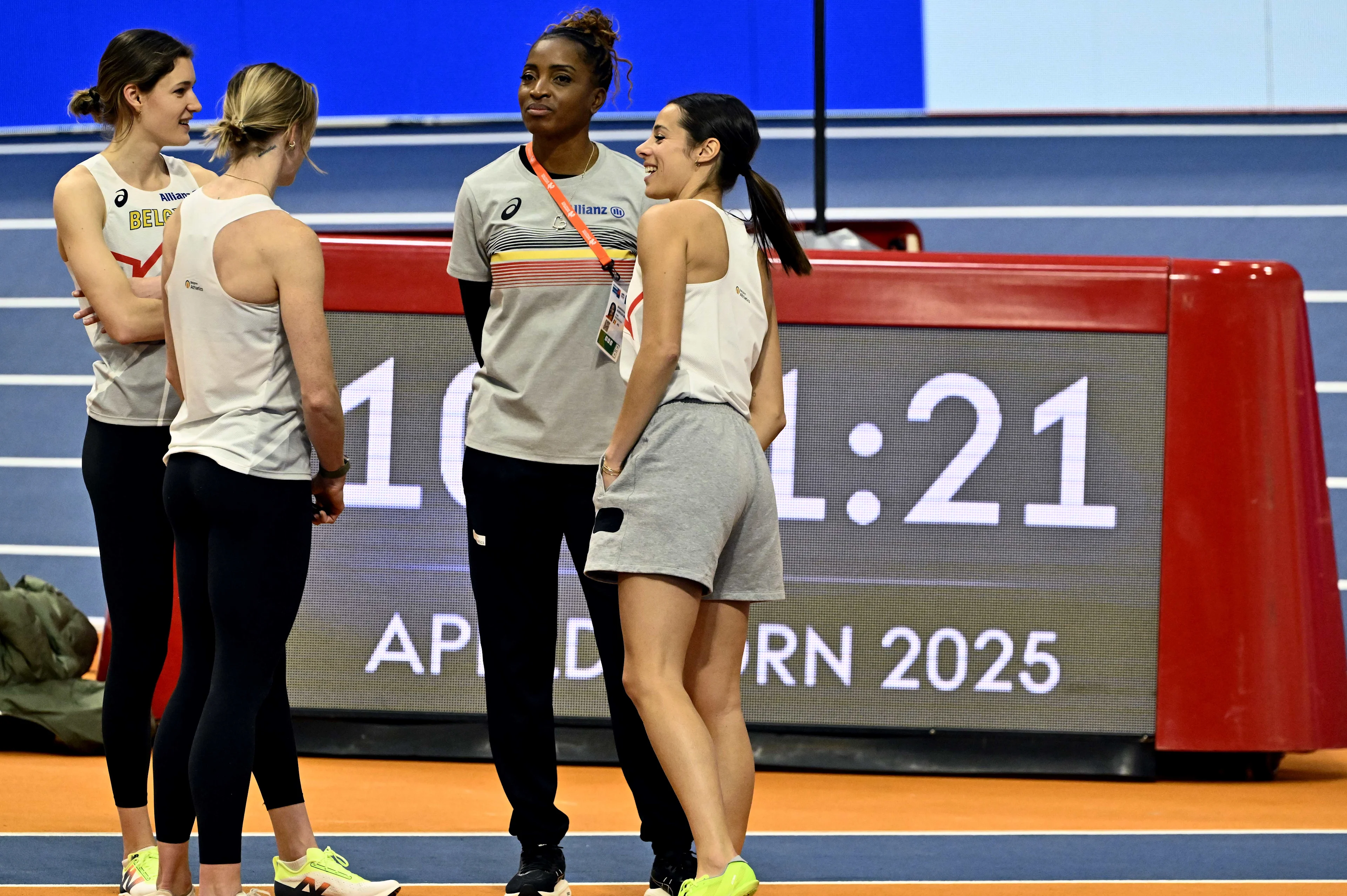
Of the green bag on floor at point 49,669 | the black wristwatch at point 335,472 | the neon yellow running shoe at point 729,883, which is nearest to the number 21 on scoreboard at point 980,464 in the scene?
the black wristwatch at point 335,472

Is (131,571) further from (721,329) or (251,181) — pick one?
(721,329)

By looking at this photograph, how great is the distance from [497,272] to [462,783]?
171cm

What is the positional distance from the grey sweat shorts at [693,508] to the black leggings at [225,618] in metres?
0.55

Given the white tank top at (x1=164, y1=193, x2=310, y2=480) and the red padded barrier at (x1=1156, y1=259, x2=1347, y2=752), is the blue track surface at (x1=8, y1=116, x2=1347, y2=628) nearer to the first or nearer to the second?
the red padded barrier at (x1=1156, y1=259, x2=1347, y2=752)

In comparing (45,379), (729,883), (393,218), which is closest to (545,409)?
(729,883)

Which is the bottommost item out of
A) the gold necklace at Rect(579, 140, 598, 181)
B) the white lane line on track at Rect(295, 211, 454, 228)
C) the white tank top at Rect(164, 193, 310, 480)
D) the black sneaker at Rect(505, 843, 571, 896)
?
the black sneaker at Rect(505, 843, 571, 896)

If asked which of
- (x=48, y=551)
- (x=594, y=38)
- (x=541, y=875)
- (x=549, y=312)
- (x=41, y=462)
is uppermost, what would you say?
(x=594, y=38)

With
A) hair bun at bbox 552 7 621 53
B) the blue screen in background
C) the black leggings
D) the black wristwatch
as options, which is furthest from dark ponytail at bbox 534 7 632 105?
the blue screen in background

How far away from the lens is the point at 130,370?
2832 mm

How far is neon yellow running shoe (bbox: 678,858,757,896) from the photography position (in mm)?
2451

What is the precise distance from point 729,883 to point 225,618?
0.98 metres

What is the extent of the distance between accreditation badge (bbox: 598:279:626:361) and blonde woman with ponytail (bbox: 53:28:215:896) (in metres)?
0.86

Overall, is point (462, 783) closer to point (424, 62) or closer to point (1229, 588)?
point (1229, 588)

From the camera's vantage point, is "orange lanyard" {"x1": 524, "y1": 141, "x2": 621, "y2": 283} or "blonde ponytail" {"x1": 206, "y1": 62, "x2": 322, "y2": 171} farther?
"orange lanyard" {"x1": 524, "y1": 141, "x2": 621, "y2": 283}
